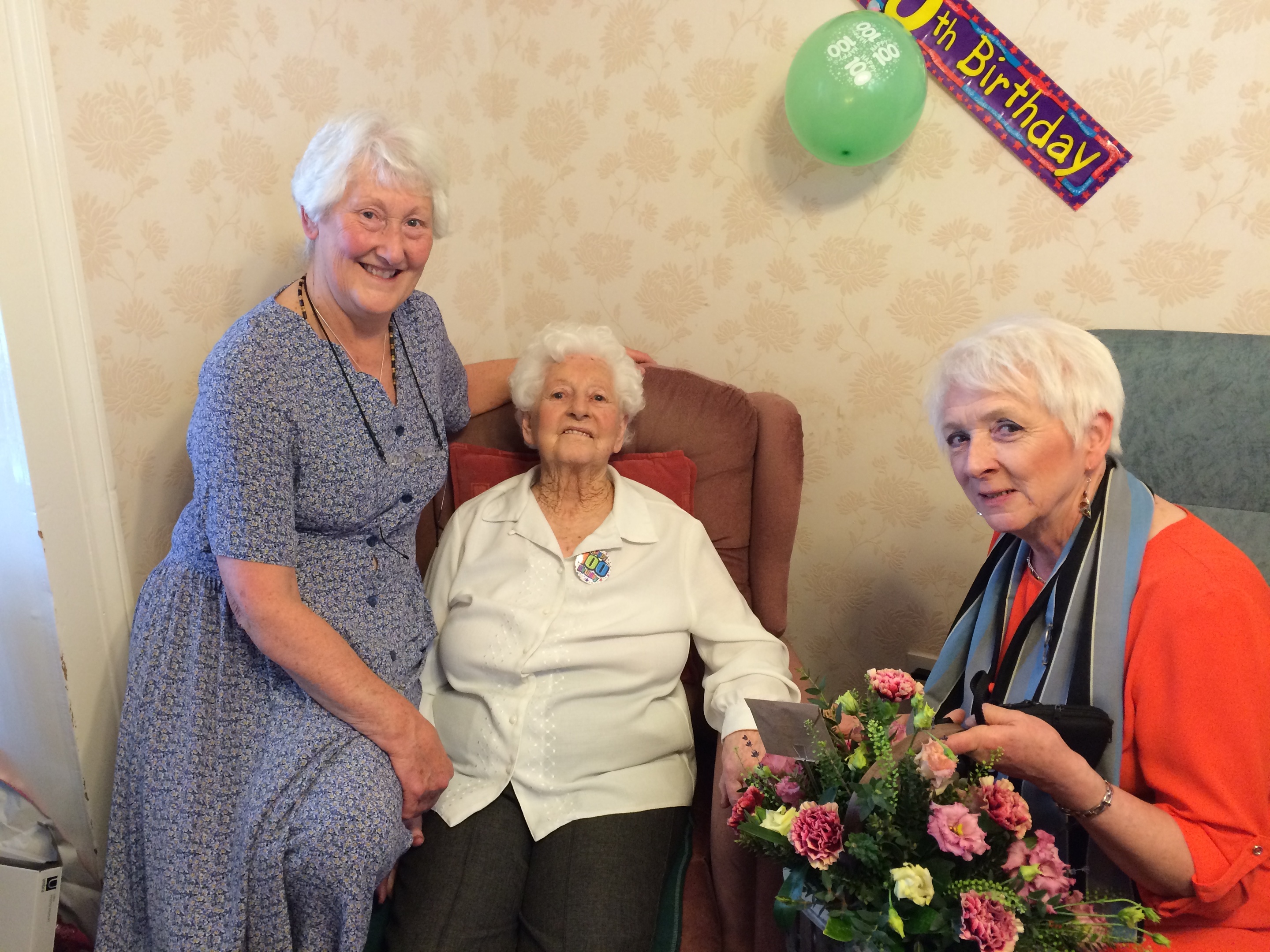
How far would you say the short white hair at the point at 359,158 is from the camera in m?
1.49

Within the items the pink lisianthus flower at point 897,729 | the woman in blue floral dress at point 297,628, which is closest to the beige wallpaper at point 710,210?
the woman in blue floral dress at point 297,628

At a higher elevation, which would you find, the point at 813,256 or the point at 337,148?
the point at 337,148

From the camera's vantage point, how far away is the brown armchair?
75.2 inches

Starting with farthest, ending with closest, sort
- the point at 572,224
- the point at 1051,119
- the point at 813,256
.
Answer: the point at 572,224, the point at 813,256, the point at 1051,119

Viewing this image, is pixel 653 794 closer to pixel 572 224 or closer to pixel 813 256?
pixel 813 256

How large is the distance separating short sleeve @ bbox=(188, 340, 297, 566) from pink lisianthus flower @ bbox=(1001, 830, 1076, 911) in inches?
41.8

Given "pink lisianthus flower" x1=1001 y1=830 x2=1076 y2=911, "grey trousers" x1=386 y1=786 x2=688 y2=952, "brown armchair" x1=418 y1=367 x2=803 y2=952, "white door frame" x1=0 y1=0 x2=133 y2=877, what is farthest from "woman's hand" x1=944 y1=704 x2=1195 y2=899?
"white door frame" x1=0 y1=0 x2=133 y2=877

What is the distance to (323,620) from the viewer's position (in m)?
1.48

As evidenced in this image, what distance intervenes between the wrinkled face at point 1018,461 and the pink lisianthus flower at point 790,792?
475 mm

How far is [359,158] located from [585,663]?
36.2 inches

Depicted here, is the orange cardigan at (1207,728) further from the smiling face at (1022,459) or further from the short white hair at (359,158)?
the short white hair at (359,158)

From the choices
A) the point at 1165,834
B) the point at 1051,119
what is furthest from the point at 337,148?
the point at 1165,834

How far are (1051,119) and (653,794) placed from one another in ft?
4.99

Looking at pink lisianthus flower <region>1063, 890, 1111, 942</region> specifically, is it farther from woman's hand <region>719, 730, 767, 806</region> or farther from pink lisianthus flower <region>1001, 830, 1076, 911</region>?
woman's hand <region>719, 730, 767, 806</region>
